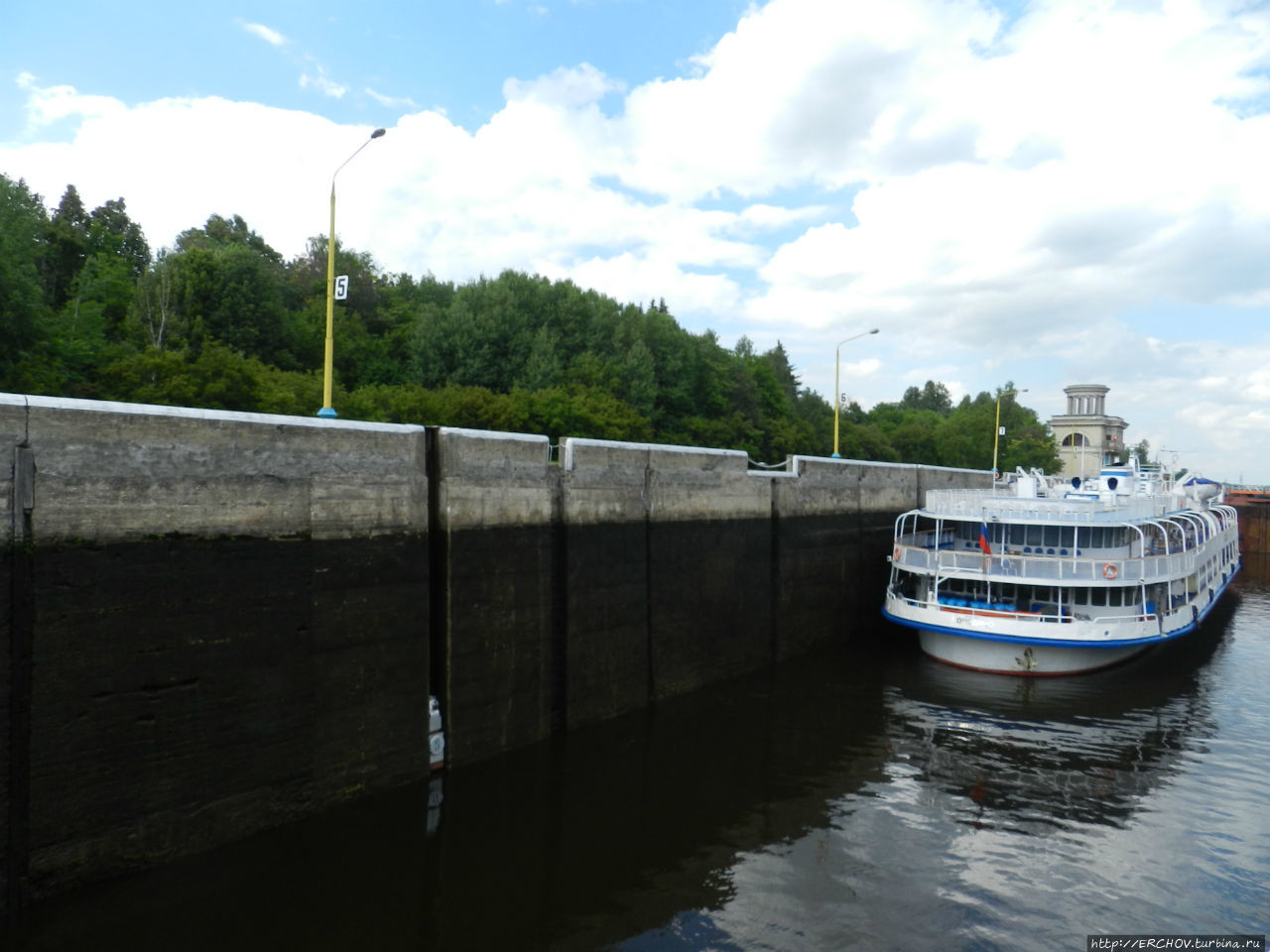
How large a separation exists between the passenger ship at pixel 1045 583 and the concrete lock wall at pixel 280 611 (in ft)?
27.6

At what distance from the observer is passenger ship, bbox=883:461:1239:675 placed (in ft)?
69.1

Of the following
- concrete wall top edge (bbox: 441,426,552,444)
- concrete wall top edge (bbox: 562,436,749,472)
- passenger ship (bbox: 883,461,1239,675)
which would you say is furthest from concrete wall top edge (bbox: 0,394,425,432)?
passenger ship (bbox: 883,461,1239,675)

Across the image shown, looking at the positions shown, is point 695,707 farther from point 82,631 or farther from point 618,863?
point 82,631

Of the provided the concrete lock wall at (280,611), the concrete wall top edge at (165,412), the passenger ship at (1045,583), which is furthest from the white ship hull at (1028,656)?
the concrete wall top edge at (165,412)

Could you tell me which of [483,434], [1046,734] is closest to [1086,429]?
[1046,734]

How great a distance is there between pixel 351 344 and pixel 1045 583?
35374 millimetres

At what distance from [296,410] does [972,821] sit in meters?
21.7

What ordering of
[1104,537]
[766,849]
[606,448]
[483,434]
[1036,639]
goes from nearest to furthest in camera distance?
1. [766,849]
2. [483,434]
3. [606,448]
4. [1036,639]
5. [1104,537]

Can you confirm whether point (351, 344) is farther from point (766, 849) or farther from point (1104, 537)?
point (766, 849)

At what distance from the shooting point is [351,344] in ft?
145

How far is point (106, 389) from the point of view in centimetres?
2352

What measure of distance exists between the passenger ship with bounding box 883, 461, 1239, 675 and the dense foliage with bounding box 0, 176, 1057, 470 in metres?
17.5

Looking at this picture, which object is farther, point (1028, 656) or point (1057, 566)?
point (1057, 566)

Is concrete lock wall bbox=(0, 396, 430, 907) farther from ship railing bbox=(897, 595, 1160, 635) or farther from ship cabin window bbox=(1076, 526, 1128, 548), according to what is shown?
ship cabin window bbox=(1076, 526, 1128, 548)
